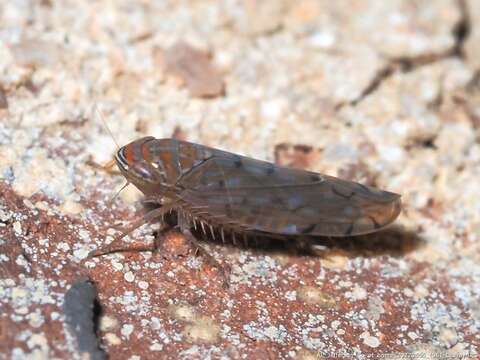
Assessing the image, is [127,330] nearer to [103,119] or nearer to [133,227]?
[133,227]

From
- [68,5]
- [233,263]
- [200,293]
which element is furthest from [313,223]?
[68,5]

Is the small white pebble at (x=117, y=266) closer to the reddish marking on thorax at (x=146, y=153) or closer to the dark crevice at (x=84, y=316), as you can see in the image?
the dark crevice at (x=84, y=316)

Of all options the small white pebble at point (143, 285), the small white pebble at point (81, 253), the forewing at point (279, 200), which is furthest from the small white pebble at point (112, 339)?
the forewing at point (279, 200)

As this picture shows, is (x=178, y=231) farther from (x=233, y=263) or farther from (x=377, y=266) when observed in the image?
(x=377, y=266)

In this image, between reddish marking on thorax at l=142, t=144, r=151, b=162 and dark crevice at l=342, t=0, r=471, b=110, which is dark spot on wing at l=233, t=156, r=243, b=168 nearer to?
reddish marking on thorax at l=142, t=144, r=151, b=162

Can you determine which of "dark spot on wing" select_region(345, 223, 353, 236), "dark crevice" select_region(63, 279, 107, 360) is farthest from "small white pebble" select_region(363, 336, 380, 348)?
"dark crevice" select_region(63, 279, 107, 360)

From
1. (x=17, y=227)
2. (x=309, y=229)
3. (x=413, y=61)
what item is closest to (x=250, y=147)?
(x=309, y=229)
